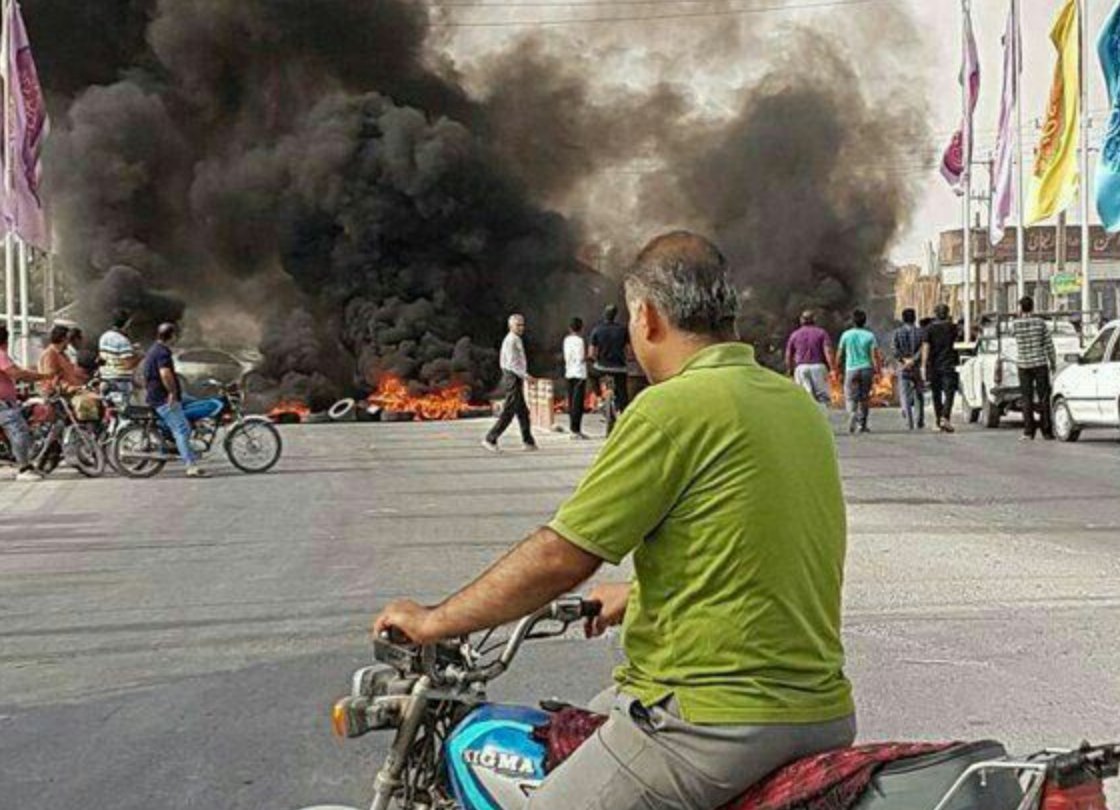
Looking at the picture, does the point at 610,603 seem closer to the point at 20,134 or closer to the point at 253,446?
the point at 253,446

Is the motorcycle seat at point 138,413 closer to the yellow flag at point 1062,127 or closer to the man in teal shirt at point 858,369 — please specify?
the man in teal shirt at point 858,369

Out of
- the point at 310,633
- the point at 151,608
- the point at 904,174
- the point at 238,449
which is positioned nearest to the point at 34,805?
the point at 310,633

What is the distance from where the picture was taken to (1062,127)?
78.8ft

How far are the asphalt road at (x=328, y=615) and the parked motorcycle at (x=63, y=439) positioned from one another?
0.75 m

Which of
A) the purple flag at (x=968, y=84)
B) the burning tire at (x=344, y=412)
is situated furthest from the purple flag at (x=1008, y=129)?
the burning tire at (x=344, y=412)

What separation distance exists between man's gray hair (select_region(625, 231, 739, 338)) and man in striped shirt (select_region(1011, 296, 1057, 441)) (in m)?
15.3

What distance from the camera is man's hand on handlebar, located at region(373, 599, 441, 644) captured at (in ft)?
7.81

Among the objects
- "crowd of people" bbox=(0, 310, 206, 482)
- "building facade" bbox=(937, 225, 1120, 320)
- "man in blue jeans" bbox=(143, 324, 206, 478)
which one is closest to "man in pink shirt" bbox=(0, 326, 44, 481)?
"crowd of people" bbox=(0, 310, 206, 482)

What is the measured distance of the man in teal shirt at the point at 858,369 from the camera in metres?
19.0

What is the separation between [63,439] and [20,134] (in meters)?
7.38

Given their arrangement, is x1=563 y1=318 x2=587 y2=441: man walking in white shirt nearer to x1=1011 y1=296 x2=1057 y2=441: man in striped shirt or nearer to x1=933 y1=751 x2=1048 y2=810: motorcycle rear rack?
x1=1011 y1=296 x2=1057 y2=441: man in striped shirt

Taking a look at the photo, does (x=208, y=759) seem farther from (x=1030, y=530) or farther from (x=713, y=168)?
(x=713, y=168)

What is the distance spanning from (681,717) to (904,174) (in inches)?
1497

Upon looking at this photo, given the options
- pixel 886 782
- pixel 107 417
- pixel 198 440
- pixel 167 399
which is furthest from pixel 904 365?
pixel 886 782
